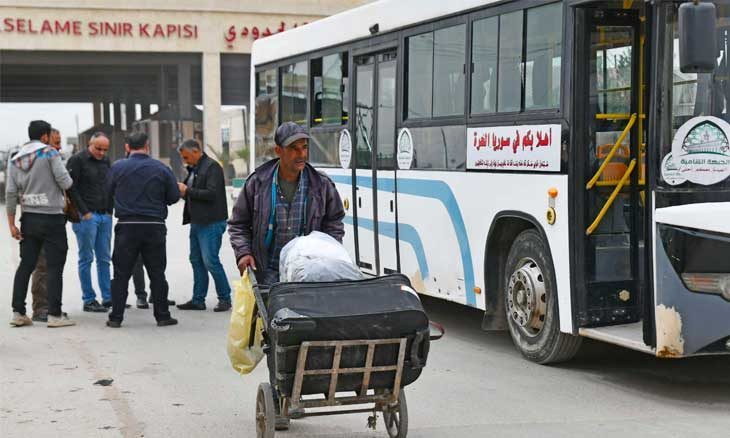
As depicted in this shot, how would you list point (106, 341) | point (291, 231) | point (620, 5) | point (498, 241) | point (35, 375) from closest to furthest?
point (291, 231) → point (620, 5) → point (35, 375) → point (498, 241) → point (106, 341)

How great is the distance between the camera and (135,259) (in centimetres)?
1131

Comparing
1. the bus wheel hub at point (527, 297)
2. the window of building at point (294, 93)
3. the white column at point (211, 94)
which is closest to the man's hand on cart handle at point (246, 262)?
the bus wheel hub at point (527, 297)

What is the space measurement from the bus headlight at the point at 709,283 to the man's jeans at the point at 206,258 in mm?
5752

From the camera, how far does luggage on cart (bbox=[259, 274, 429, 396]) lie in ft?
18.7

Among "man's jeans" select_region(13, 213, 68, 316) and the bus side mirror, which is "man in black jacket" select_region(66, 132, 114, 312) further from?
the bus side mirror

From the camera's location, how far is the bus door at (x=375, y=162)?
1149 cm

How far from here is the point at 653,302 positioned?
7.65 m

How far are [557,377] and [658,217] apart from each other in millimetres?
1593

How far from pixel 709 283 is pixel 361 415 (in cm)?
229

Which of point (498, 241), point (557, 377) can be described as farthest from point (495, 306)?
point (557, 377)

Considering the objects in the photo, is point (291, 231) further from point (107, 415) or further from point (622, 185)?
point (622, 185)

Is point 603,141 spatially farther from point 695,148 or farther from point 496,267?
point 496,267

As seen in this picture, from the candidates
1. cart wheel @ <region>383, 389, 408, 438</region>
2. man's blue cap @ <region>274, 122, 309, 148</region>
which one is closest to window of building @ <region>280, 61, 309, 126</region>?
man's blue cap @ <region>274, 122, 309, 148</region>

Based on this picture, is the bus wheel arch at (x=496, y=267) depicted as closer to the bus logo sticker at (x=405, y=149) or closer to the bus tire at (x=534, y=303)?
the bus tire at (x=534, y=303)
